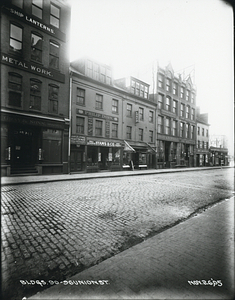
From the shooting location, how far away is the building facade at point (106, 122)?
16.4m

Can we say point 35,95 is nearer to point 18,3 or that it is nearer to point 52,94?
point 52,94

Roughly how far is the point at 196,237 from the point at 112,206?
9.01ft

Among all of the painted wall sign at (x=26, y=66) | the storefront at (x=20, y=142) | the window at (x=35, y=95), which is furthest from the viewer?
the window at (x=35, y=95)

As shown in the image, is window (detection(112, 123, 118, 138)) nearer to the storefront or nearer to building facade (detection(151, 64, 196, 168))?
building facade (detection(151, 64, 196, 168))

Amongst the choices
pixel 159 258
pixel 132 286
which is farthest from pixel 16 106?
pixel 159 258

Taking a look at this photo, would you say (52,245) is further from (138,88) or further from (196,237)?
(138,88)

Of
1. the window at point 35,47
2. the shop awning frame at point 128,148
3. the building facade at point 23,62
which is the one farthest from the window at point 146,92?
the window at point 35,47

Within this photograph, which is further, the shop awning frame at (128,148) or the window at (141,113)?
the window at (141,113)

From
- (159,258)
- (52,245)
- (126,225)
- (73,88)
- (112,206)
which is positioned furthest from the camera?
(73,88)

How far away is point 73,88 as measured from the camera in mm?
15578

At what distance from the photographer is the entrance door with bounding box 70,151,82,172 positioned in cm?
1594

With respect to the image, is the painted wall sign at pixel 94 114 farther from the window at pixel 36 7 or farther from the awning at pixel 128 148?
the window at pixel 36 7

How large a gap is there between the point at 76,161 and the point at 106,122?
19.0 ft

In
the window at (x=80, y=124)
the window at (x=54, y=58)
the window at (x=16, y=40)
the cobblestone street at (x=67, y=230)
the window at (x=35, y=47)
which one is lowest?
the cobblestone street at (x=67, y=230)
